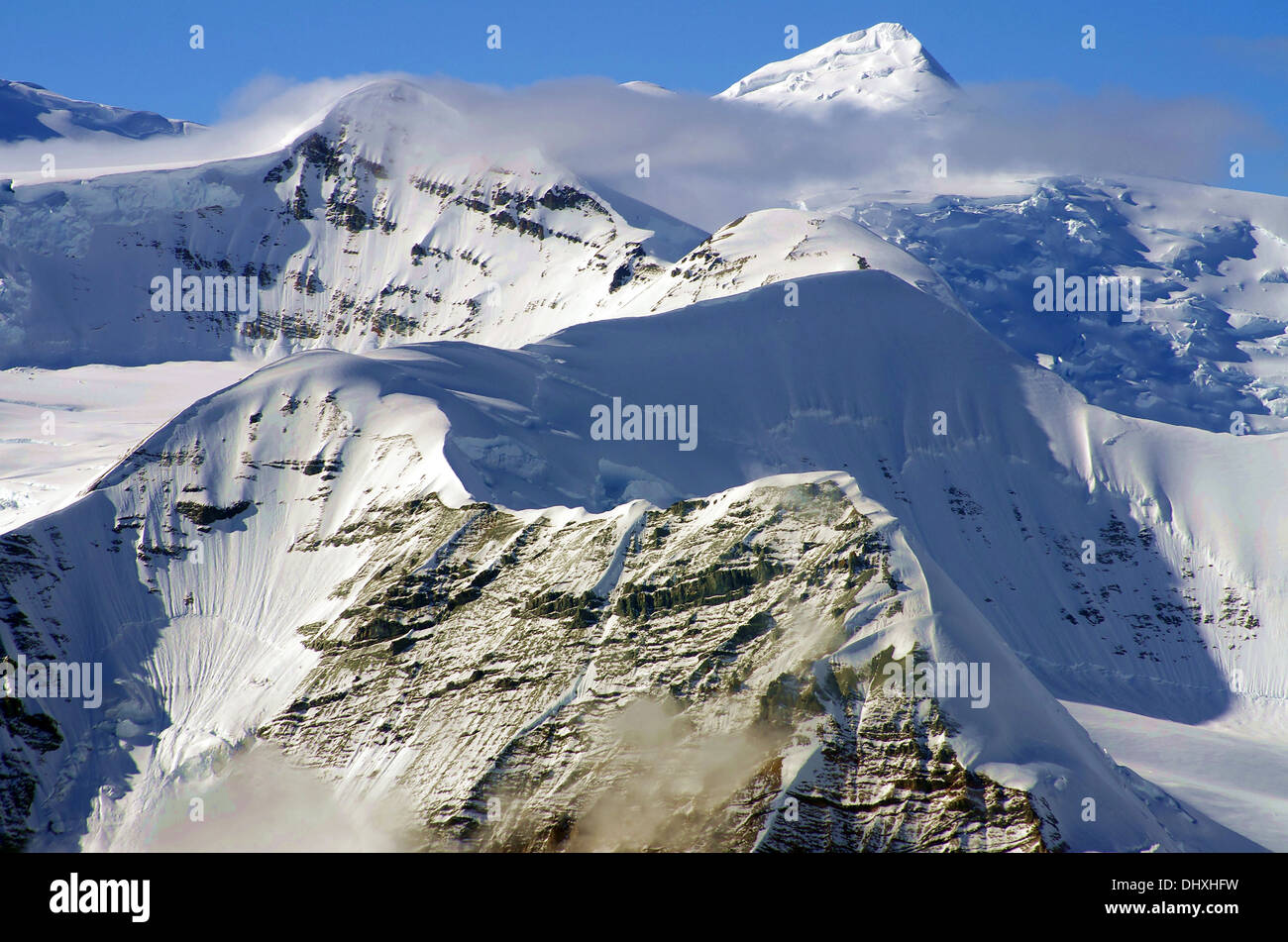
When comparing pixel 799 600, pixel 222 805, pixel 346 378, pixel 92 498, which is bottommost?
pixel 222 805

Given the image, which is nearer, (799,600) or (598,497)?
(799,600)

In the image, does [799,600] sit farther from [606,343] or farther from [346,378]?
[606,343]

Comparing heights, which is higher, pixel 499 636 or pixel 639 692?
pixel 499 636

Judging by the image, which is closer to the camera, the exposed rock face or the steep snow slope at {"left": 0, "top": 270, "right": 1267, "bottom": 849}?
the exposed rock face

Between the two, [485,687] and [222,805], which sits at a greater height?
[485,687]

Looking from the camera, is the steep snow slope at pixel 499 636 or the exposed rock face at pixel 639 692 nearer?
the exposed rock face at pixel 639 692

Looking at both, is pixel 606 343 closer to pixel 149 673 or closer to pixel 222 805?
pixel 149 673

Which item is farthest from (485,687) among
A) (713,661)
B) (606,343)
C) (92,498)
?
(606,343)
